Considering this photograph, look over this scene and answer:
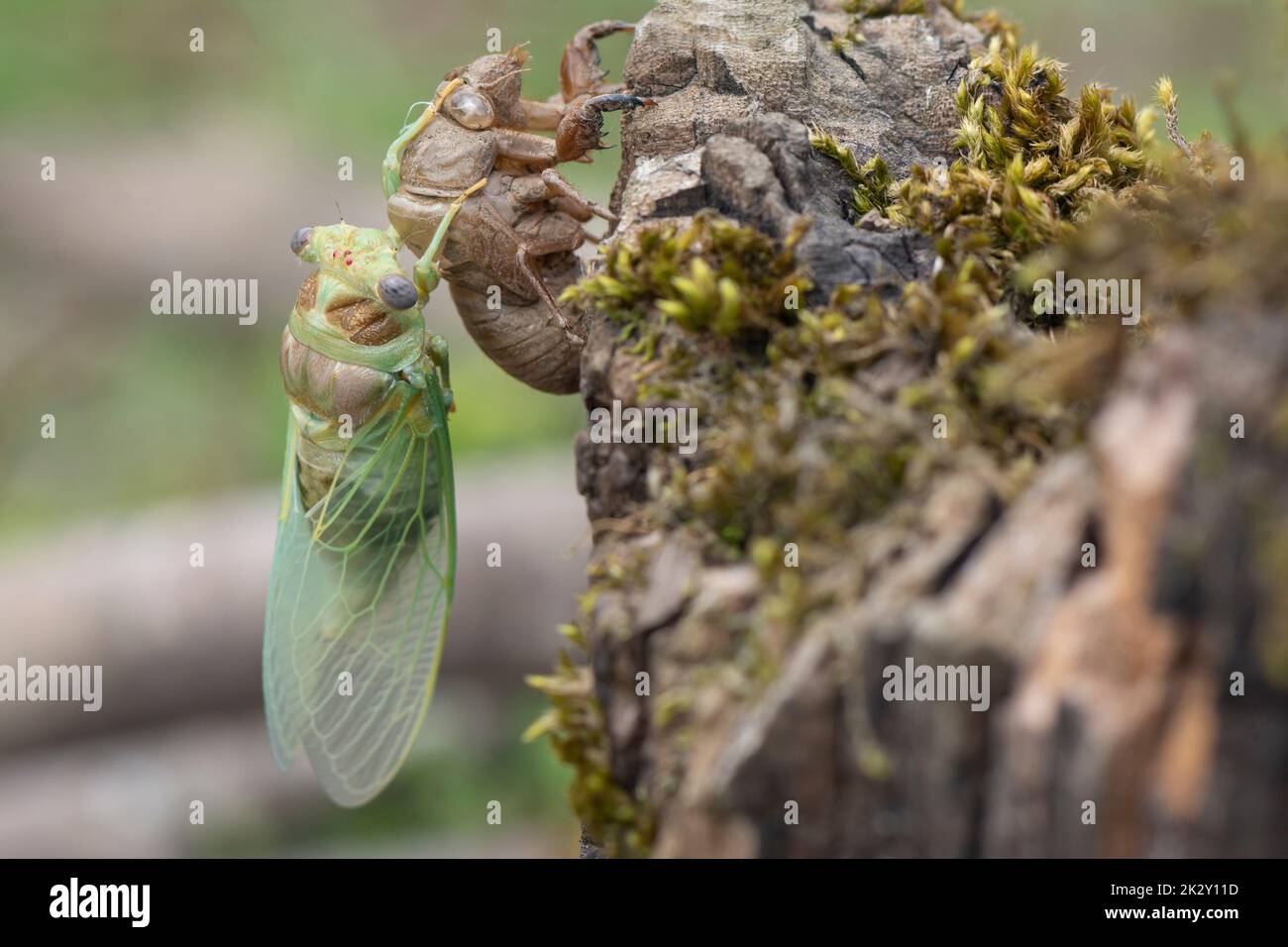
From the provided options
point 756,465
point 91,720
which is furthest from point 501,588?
point 756,465

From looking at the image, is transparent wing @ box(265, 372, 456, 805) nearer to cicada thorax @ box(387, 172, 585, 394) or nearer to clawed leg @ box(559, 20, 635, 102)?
cicada thorax @ box(387, 172, 585, 394)

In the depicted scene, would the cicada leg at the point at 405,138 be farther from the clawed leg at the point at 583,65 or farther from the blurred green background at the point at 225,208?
the blurred green background at the point at 225,208

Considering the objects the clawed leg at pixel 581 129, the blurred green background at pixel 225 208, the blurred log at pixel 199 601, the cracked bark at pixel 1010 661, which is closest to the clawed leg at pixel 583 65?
the clawed leg at pixel 581 129

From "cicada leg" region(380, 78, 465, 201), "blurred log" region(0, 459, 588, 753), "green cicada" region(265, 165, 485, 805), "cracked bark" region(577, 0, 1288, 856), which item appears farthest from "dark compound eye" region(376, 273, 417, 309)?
"blurred log" region(0, 459, 588, 753)

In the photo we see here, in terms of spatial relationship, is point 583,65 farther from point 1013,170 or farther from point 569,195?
point 1013,170

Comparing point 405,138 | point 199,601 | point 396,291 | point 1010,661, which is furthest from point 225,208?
point 1010,661

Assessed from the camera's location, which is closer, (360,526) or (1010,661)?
(1010,661)
